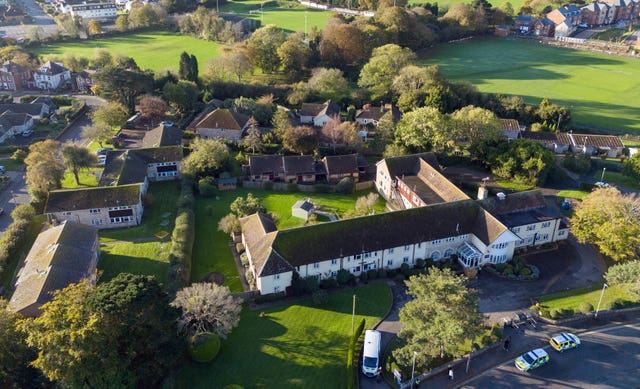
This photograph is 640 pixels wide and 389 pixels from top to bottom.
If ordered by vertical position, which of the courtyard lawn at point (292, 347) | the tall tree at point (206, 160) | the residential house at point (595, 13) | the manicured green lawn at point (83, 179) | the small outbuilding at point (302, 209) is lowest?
the courtyard lawn at point (292, 347)

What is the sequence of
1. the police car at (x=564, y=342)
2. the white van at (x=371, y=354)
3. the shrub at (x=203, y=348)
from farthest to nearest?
the police car at (x=564, y=342) → the shrub at (x=203, y=348) → the white van at (x=371, y=354)

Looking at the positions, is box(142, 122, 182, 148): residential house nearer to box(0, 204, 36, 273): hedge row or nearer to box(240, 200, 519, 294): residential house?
box(0, 204, 36, 273): hedge row

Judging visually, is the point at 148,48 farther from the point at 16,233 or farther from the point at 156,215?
the point at 16,233

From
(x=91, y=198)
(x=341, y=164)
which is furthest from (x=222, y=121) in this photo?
(x=91, y=198)

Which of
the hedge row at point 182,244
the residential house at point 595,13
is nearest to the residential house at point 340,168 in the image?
the hedge row at point 182,244

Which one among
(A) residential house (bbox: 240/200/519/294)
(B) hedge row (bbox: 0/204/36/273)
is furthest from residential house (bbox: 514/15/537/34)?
(B) hedge row (bbox: 0/204/36/273)

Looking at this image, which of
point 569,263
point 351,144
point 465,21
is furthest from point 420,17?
point 569,263

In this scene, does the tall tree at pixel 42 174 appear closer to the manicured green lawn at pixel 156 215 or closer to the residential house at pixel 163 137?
the manicured green lawn at pixel 156 215

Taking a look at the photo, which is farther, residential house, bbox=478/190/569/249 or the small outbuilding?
the small outbuilding
